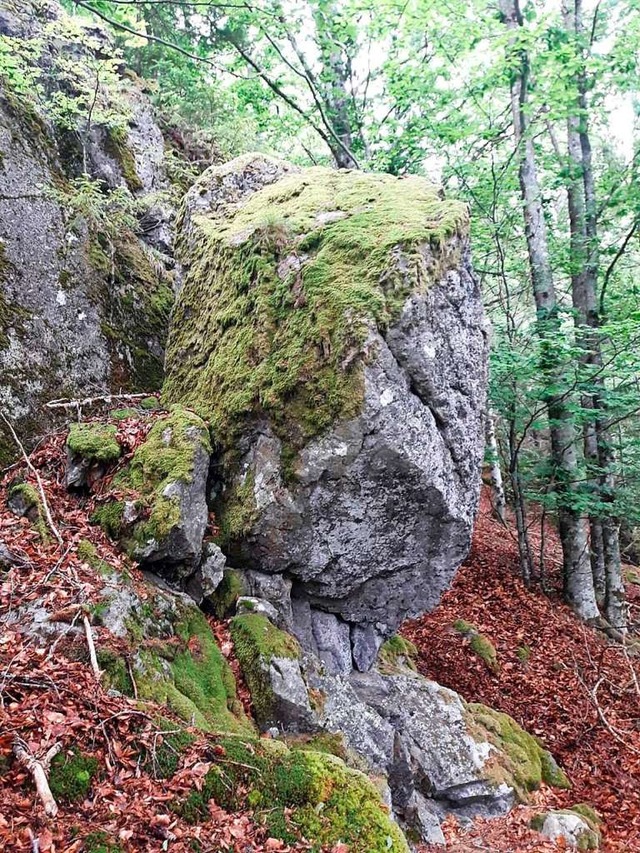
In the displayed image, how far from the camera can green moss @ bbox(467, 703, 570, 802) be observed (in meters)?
5.92

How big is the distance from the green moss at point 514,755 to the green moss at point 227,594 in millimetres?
3206

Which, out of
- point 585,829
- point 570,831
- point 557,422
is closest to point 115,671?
point 570,831

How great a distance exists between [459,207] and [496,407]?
551 cm

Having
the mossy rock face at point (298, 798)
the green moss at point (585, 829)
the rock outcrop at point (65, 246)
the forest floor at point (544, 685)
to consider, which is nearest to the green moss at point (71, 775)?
the mossy rock face at point (298, 798)

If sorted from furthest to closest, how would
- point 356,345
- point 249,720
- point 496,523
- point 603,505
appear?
point 496,523, point 603,505, point 356,345, point 249,720

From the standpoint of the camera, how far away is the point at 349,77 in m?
10.2

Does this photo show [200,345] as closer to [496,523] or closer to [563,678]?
[563,678]

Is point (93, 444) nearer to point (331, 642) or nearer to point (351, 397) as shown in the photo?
point (351, 397)

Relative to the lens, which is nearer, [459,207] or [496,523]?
[459,207]

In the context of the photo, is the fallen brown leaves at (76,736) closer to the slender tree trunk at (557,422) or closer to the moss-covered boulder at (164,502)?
the moss-covered boulder at (164,502)

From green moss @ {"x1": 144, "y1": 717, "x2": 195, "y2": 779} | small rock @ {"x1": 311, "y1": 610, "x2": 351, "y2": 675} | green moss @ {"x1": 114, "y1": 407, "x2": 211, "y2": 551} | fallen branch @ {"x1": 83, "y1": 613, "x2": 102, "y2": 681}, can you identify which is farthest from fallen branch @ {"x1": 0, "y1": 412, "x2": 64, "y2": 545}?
small rock @ {"x1": 311, "y1": 610, "x2": 351, "y2": 675}

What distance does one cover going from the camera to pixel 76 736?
2895 mm

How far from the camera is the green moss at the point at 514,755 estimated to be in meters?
5.92

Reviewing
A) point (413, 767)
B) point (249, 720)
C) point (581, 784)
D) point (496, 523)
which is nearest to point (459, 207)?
point (249, 720)
